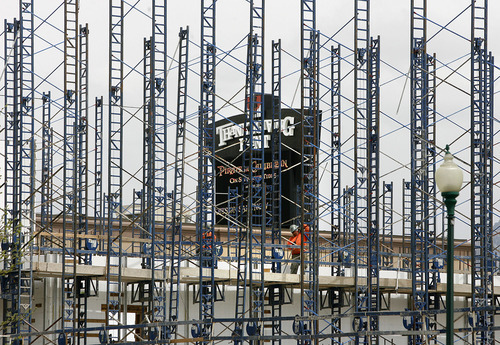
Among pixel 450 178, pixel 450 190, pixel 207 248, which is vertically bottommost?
pixel 207 248

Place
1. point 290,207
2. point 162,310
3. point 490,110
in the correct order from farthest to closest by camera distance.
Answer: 1. point 290,207
2. point 490,110
3. point 162,310

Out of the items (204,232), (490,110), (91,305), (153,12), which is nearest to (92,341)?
(91,305)

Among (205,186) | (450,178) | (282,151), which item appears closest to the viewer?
(450,178)

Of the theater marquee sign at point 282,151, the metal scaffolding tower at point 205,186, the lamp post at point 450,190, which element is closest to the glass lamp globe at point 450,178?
the lamp post at point 450,190

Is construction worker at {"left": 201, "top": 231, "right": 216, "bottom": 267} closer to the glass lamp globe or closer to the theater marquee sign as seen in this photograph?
the theater marquee sign

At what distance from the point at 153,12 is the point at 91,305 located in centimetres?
1183

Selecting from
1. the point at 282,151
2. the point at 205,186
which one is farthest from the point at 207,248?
the point at 282,151

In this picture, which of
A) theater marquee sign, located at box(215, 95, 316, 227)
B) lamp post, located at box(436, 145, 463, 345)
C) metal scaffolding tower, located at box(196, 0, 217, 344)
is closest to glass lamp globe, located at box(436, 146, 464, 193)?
lamp post, located at box(436, 145, 463, 345)

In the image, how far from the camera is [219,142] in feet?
165

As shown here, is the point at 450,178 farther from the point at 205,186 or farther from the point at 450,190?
the point at 205,186

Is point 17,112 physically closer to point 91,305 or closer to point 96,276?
point 96,276

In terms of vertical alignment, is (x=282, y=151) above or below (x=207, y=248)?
above

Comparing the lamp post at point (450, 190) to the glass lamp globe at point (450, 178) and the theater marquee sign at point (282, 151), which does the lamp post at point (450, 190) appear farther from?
the theater marquee sign at point (282, 151)

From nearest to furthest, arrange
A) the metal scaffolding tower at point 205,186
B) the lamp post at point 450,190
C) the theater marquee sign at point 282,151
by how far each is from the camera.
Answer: the lamp post at point 450,190 < the metal scaffolding tower at point 205,186 < the theater marquee sign at point 282,151
